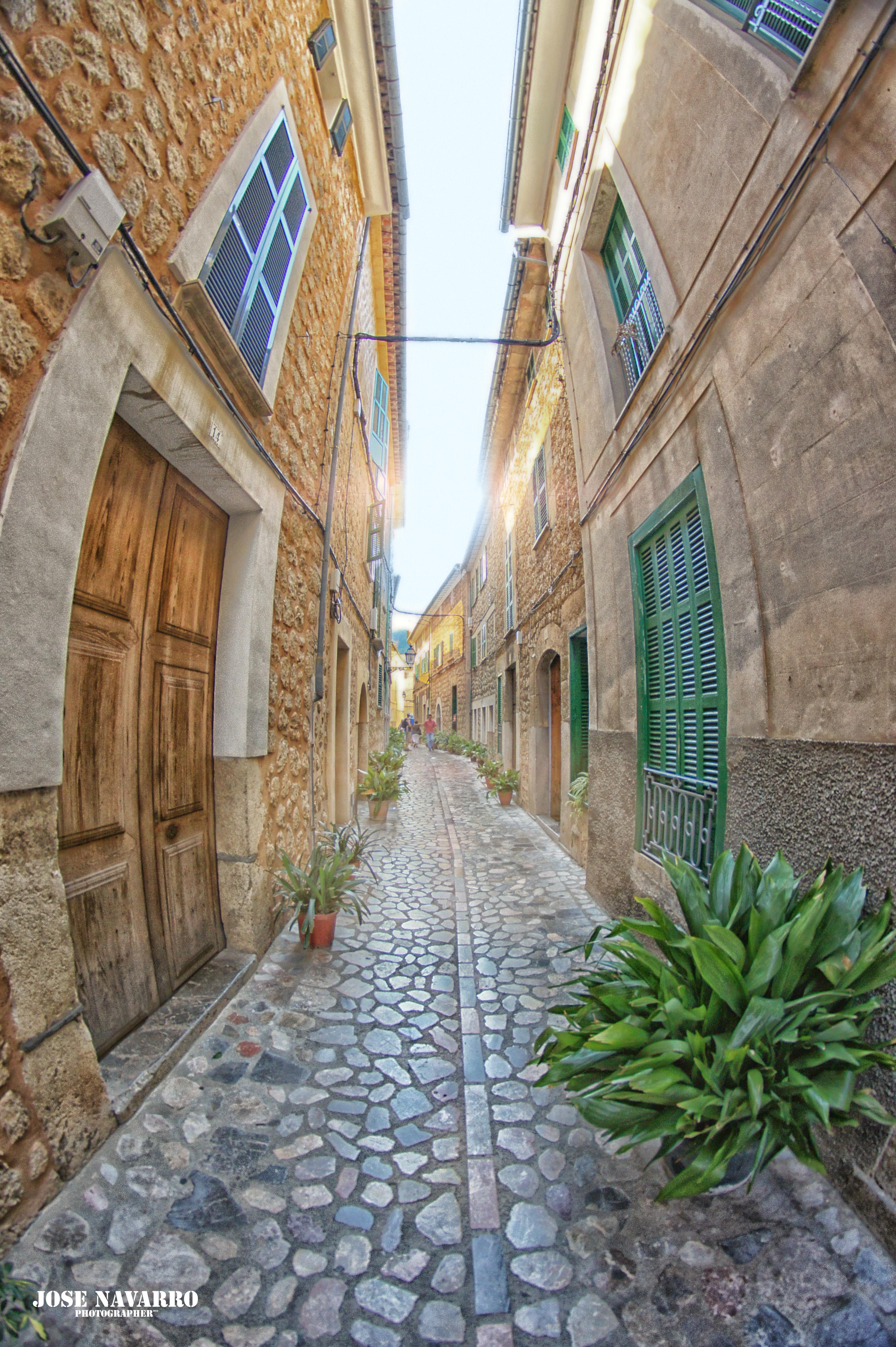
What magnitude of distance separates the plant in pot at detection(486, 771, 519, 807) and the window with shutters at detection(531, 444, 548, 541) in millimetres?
4188

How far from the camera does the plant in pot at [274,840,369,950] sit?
369cm

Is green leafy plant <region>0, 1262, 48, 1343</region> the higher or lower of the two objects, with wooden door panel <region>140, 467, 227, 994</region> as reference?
lower

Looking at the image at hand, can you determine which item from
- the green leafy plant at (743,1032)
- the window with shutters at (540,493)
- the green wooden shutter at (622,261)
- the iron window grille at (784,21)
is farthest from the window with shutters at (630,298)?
the green leafy plant at (743,1032)

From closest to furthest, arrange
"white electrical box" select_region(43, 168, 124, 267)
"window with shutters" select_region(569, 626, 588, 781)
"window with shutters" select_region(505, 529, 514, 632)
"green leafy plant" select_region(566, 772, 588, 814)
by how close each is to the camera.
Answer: "white electrical box" select_region(43, 168, 124, 267) → "green leafy plant" select_region(566, 772, 588, 814) → "window with shutters" select_region(569, 626, 588, 781) → "window with shutters" select_region(505, 529, 514, 632)

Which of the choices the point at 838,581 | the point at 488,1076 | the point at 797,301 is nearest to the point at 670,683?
the point at 838,581

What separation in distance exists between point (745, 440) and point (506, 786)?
7.64 meters

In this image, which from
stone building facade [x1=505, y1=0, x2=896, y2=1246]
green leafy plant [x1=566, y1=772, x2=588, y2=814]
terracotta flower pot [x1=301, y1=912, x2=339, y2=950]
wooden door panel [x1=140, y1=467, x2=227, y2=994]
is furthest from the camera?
green leafy plant [x1=566, y1=772, x2=588, y2=814]

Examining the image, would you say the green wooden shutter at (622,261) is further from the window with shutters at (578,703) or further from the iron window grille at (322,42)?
the window with shutters at (578,703)

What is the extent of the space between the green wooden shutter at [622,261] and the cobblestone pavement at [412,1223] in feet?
18.9

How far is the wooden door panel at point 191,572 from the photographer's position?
9.75 ft

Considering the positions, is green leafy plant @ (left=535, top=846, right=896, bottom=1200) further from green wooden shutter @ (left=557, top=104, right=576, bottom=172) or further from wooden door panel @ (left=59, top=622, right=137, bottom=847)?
green wooden shutter @ (left=557, top=104, right=576, bottom=172)

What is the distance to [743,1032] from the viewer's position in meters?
1.64

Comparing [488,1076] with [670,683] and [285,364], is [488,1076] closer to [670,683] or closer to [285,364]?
[670,683]

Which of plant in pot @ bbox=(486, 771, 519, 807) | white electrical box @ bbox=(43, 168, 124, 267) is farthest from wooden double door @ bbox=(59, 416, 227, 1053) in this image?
plant in pot @ bbox=(486, 771, 519, 807)
